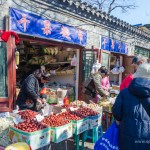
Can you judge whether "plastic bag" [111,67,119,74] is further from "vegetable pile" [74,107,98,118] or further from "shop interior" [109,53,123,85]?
"vegetable pile" [74,107,98,118]

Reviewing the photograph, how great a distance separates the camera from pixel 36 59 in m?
9.62

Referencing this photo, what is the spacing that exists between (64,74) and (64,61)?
0.56 m

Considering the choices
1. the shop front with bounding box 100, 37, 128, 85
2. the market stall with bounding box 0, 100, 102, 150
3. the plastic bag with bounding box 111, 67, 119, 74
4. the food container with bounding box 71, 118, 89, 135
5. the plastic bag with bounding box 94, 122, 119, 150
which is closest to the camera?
the plastic bag with bounding box 94, 122, 119, 150

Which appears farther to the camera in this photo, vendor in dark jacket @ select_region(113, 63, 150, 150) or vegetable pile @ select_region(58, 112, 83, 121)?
vegetable pile @ select_region(58, 112, 83, 121)

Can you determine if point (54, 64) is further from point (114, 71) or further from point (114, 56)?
point (114, 56)

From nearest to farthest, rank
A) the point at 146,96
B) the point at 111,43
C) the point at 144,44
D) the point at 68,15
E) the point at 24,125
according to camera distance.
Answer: the point at 146,96, the point at 24,125, the point at 68,15, the point at 111,43, the point at 144,44

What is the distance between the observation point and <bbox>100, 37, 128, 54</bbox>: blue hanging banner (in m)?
9.98

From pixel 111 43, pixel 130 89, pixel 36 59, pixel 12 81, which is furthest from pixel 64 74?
pixel 130 89

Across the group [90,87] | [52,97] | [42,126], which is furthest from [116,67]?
[42,126]

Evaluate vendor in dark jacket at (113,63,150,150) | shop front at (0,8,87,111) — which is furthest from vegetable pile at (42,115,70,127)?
vendor in dark jacket at (113,63,150,150)

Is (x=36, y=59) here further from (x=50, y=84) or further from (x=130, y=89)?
(x=130, y=89)

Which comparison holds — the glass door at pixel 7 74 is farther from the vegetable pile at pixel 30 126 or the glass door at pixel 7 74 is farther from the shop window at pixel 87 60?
Answer: the shop window at pixel 87 60

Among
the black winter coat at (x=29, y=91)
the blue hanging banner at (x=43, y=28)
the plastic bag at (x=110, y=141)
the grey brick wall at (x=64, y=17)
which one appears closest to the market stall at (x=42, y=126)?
the black winter coat at (x=29, y=91)

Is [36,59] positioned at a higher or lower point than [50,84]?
higher
